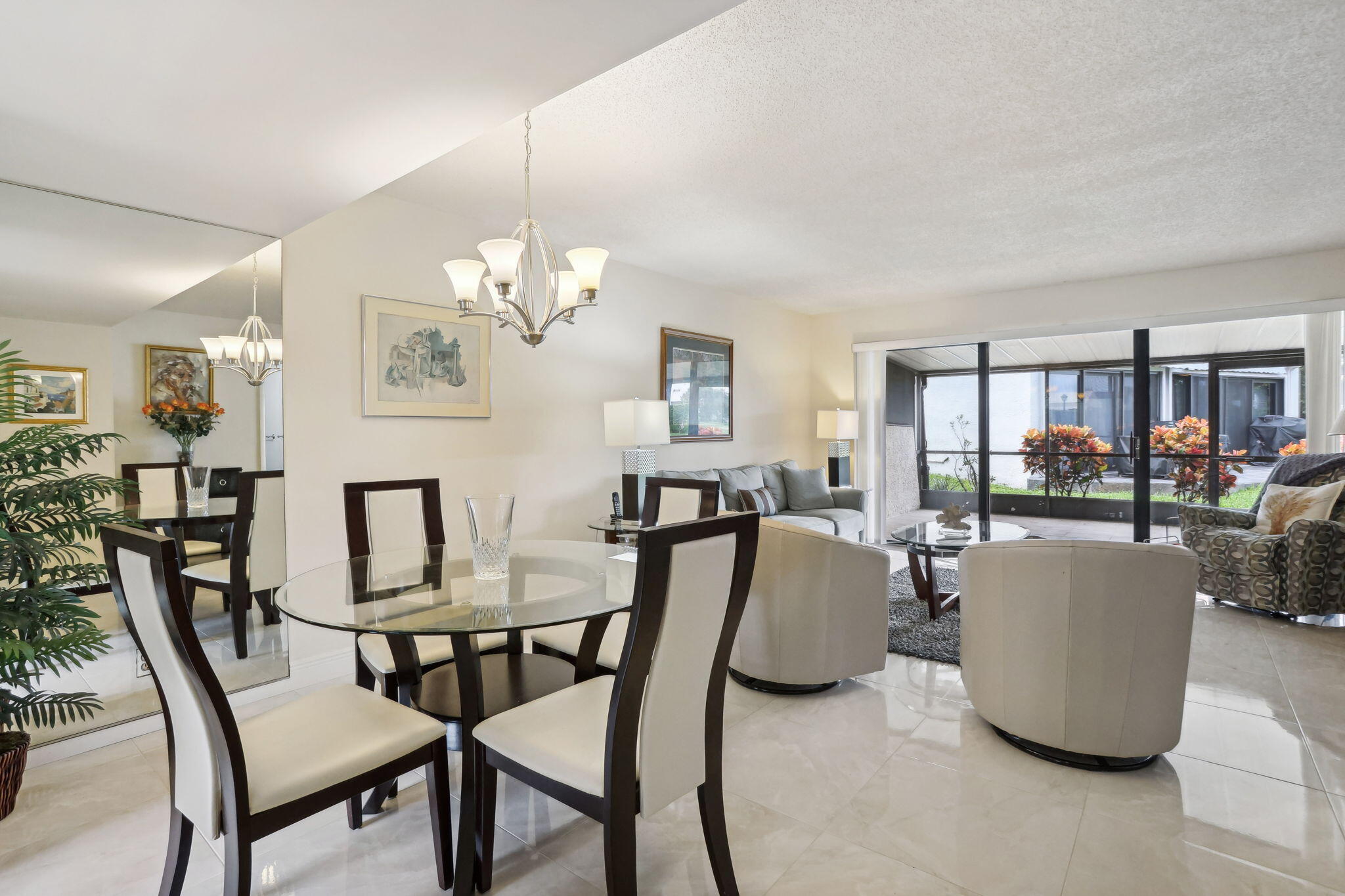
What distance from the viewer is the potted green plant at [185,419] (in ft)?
8.64

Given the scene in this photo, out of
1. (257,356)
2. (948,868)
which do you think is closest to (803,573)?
(948,868)

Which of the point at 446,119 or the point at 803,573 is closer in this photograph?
the point at 446,119

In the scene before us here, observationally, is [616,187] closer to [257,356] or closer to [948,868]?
[257,356]

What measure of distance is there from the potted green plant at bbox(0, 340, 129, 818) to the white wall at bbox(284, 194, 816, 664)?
0.97 m

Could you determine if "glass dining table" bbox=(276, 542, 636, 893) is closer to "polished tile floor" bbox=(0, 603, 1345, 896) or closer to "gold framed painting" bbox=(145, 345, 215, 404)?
"polished tile floor" bbox=(0, 603, 1345, 896)

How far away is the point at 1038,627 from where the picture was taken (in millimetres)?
2270

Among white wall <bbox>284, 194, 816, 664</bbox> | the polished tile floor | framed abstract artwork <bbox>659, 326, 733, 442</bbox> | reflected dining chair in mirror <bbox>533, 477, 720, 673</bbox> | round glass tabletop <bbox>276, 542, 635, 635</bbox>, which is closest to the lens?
round glass tabletop <bbox>276, 542, 635, 635</bbox>

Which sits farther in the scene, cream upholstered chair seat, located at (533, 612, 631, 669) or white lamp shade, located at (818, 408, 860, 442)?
white lamp shade, located at (818, 408, 860, 442)

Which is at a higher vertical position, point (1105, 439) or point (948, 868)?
point (1105, 439)

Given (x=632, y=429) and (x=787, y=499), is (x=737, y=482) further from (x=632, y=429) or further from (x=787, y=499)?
(x=632, y=429)

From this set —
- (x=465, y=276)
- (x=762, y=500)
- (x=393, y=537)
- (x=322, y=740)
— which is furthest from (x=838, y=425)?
(x=322, y=740)

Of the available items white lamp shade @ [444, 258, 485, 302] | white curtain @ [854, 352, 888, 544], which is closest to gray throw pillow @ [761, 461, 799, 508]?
white curtain @ [854, 352, 888, 544]

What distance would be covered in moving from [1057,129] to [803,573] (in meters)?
2.19

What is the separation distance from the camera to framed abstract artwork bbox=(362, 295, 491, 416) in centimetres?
337
